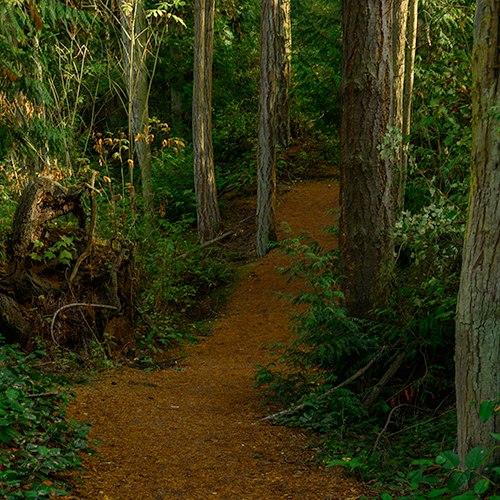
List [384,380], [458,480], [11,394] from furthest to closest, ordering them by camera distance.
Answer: [384,380] → [11,394] → [458,480]

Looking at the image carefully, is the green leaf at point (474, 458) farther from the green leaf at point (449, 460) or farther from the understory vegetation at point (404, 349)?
the understory vegetation at point (404, 349)

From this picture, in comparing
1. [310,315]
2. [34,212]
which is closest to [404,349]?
[310,315]

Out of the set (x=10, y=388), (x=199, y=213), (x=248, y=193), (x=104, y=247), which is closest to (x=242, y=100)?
(x=248, y=193)

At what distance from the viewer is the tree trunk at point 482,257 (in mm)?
2686

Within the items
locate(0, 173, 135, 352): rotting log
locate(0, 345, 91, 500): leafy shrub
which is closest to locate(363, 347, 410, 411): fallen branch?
locate(0, 345, 91, 500): leafy shrub

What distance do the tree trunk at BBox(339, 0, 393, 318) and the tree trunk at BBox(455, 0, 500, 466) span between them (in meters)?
2.12

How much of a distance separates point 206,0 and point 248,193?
5.78 m

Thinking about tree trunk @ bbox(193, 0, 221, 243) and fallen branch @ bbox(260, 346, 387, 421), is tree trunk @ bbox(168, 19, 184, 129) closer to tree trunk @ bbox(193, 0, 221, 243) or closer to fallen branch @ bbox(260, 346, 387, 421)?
tree trunk @ bbox(193, 0, 221, 243)

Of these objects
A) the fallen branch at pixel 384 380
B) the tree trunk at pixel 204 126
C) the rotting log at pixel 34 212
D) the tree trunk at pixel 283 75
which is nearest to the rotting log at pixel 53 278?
the rotting log at pixel 34 212

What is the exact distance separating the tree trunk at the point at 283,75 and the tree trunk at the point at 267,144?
2336 millimetres

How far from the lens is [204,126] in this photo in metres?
14.8

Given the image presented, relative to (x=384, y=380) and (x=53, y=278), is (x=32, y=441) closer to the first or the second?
(x=384, y=380)

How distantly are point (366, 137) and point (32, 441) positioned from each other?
12.6ft

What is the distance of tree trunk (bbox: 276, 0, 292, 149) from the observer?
15.3 meters
